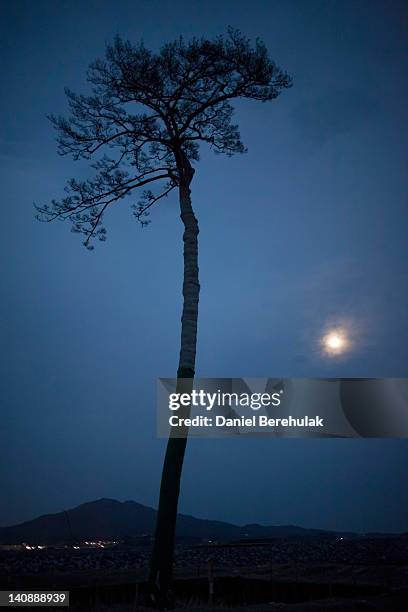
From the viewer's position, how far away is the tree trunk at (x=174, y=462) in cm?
646

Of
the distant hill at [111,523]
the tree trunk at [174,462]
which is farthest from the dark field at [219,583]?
the distant hill at [111,523]

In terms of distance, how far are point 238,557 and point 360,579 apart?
8077mm

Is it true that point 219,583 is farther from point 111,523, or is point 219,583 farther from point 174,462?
point 111,523

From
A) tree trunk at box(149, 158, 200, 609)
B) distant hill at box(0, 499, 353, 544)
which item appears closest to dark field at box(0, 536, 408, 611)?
tree trunk at box(149, 158, 200, 609)

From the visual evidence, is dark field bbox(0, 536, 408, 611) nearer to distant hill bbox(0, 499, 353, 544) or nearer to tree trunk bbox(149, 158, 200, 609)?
tree trunk bbox(149, 158, 200, 609)

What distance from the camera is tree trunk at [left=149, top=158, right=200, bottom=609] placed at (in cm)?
646

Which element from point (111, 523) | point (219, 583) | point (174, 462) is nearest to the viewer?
point (174, 462)

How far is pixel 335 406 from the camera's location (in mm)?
12281

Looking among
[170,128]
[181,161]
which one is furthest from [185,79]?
[181,161]

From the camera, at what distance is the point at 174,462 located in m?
7.03

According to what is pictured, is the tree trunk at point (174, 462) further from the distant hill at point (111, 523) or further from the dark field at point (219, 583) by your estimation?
the distant hill at point (111, 523)

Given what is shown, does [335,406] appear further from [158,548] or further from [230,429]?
[158,548]

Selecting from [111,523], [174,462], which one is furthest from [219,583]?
[111,523]

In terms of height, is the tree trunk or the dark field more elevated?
the tree trunk
